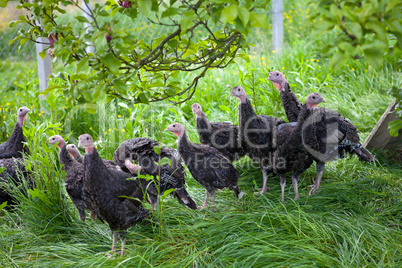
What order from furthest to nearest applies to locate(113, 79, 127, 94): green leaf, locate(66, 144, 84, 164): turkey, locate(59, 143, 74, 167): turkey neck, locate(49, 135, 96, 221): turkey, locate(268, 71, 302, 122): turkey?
locate(268, 71, 302, 122): turkey
locate(66, 144, 84, 164): turkey
locate(59, 143, 74, 167): turkey neck
locate(49, 135, 96, 221): turkey
locate(113, 79, 127, 94): green leaf

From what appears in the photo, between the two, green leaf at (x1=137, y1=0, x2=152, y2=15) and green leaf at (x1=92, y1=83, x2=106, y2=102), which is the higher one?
green leaf at (x1=137, y1=0, x2=152, y2=15)

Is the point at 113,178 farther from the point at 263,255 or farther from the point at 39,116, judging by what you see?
the point at 39,116

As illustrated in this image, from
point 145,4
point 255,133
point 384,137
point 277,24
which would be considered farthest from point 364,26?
point 277,24

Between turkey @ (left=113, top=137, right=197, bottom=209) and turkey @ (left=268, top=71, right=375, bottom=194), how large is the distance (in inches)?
49.4

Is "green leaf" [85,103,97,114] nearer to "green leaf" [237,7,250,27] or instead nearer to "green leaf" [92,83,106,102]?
"green leaf" [92,83,106,102]

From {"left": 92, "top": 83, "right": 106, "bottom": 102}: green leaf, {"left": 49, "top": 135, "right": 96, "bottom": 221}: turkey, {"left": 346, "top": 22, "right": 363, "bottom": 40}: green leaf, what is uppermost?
{"left": 346, "top": 22, "right": 363, "bottom": 40}: green leaf

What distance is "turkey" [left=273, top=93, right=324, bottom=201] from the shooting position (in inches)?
139

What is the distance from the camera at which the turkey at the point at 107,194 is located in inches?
115

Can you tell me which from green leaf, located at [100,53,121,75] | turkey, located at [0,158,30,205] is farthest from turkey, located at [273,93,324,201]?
turkey, located at [0,158,30,205]

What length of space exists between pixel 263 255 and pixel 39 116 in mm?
3840

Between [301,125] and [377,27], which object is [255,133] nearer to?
[301,125]

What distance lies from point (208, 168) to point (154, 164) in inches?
20.7

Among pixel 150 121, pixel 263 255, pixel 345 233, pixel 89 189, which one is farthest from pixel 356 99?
pixel 89 189

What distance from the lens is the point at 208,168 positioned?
12.3ft
